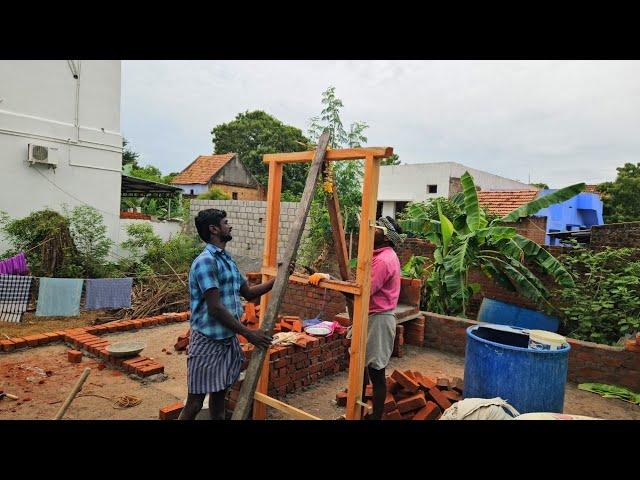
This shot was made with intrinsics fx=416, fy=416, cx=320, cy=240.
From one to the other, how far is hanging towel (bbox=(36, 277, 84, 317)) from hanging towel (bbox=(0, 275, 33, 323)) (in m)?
0.32

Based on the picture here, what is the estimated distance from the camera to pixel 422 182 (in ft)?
69.0

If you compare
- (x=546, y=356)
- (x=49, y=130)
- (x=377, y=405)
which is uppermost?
(x=49, y=130)

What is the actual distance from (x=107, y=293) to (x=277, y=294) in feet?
24.1

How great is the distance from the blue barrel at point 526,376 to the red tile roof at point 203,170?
1131 inches

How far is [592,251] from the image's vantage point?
24.8 ft

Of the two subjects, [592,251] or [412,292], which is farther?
[592,251]

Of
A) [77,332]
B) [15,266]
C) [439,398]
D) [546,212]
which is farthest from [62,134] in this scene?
[546,212]

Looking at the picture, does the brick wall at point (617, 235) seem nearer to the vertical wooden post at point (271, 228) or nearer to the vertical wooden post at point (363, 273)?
the vertical wooden post at point (363, 273)

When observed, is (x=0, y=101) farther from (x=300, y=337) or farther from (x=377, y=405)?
(x=377, y=405)

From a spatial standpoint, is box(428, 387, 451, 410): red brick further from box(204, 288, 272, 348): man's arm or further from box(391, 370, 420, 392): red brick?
box(204, 288, 272, 348): man's arm

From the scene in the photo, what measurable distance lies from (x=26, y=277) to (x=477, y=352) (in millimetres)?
8615

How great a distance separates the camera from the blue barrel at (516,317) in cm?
699

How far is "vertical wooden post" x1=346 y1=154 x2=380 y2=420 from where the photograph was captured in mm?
3111
